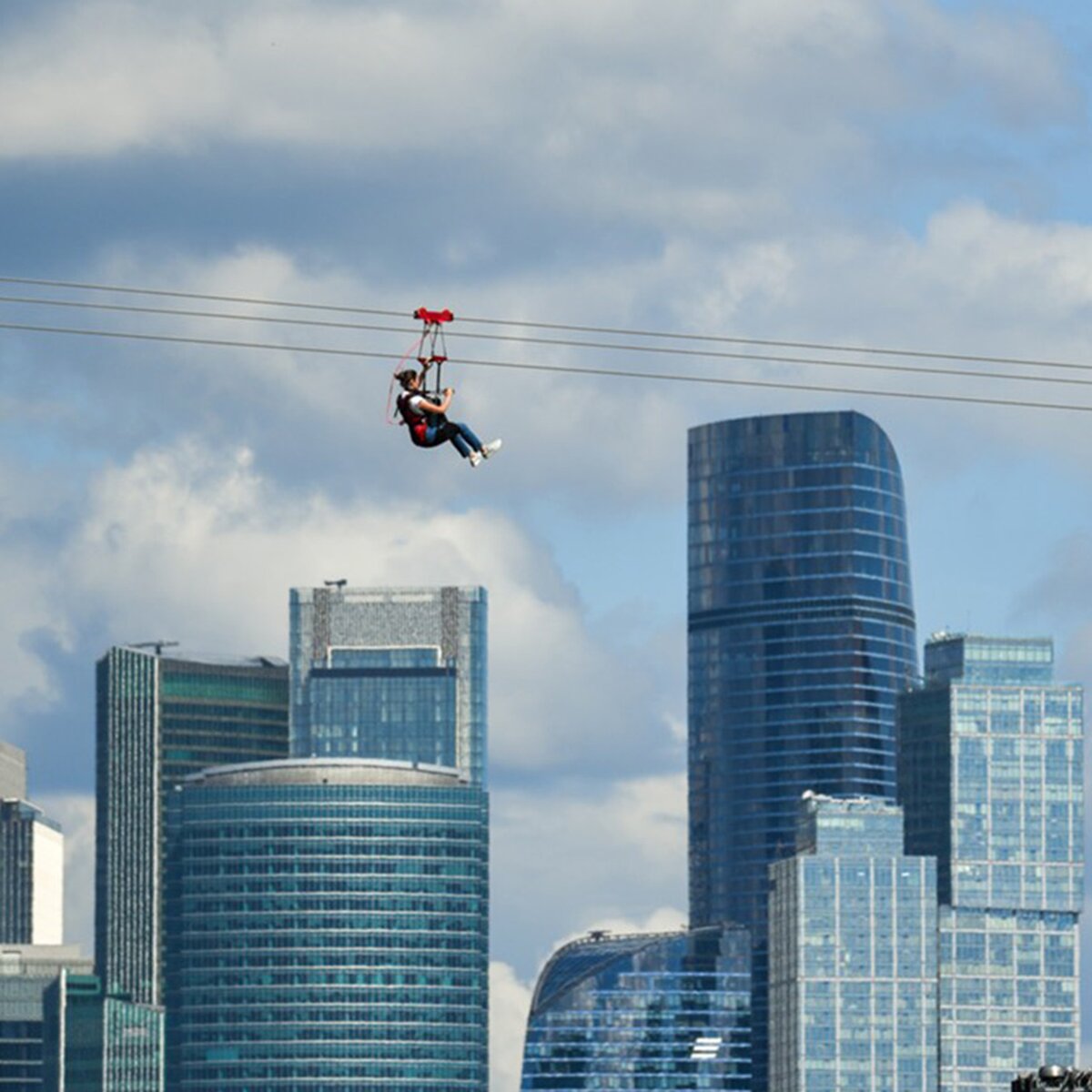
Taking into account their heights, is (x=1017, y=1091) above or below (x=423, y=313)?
below

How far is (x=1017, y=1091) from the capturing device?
163m

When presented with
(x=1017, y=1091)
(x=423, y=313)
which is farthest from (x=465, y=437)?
(x=1017, y=1091)

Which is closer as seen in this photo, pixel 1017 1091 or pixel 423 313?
pixel 423 313

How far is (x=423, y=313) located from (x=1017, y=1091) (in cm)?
3731

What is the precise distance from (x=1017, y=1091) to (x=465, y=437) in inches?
1220

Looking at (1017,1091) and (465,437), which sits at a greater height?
(465,437)

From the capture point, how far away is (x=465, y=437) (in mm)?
151500

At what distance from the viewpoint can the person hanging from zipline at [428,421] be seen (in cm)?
15075

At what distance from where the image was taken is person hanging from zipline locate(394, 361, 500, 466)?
495ft

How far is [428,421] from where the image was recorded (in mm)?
151250

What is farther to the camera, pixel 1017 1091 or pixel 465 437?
pixel 1017 1091

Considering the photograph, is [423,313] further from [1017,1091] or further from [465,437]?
[1017,1091]
